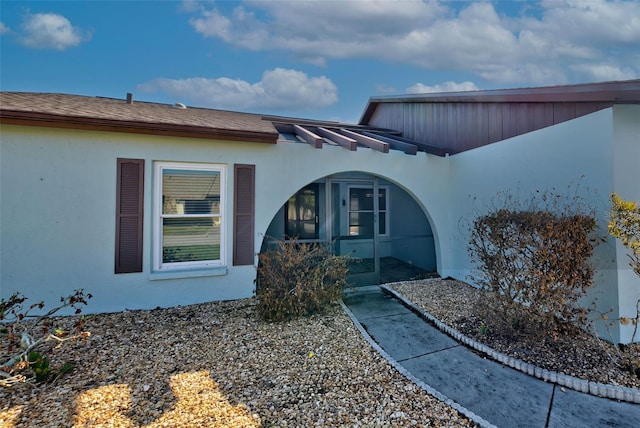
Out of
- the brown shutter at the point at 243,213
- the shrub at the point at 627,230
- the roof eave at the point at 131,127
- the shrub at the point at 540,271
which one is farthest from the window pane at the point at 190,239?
the shrub at the point at 627,230

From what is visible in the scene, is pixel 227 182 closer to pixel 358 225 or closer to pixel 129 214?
pixel 129 214

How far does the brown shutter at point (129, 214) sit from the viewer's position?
5.89m

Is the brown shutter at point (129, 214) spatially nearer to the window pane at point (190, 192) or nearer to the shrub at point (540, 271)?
the window pane at point (190, 192)

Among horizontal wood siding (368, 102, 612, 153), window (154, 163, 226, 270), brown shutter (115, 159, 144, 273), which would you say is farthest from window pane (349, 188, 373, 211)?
brown shutter (115, 159, 144, 273)

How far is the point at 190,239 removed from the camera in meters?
6.51

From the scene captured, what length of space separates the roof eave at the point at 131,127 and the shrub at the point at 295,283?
2.49m

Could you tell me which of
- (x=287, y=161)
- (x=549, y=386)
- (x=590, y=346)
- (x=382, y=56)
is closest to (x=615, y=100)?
(x=590, y=346)

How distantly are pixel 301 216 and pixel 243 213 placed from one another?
103 inches

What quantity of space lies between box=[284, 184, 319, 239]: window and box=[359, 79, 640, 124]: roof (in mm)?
5244

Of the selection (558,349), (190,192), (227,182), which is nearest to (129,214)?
(190,192)

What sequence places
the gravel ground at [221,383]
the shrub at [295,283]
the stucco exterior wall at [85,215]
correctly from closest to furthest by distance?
the gravel ground at [221,383]
the stucco exterior wall at [85,215]
the shrub at [295,283]

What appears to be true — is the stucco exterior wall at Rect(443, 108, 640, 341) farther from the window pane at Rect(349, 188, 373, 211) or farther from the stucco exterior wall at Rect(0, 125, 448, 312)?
the stucco exterior wall at Rect(0, 125, 448, 312)

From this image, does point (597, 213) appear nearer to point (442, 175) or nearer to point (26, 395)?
point (442, 175)

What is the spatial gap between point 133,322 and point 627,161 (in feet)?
28.8
